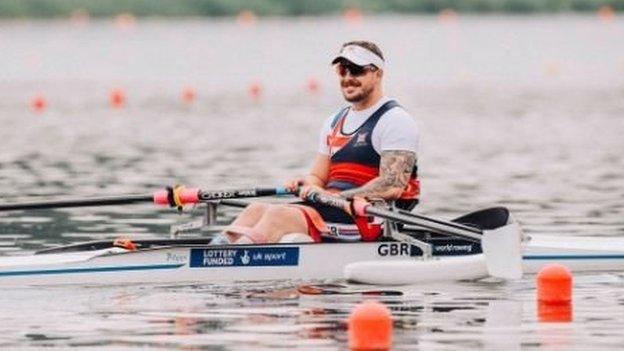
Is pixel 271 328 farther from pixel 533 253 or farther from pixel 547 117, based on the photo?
pixel 547 117

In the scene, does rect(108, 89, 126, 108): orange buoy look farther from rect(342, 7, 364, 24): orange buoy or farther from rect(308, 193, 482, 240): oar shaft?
rect(342, 7, 364, 24): orange buoy

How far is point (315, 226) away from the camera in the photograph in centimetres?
1969

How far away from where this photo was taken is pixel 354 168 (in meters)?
19.9

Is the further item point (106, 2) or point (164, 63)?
point (106, 2)

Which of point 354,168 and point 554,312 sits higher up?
point 354,168

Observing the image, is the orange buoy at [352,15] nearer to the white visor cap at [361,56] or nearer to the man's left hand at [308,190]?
the white visor cap at [361,56]

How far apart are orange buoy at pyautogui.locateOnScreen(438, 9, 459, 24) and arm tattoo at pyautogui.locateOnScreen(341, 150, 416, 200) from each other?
7976 cm

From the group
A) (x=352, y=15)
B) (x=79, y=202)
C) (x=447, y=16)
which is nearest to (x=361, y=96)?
(x=79, y=202)

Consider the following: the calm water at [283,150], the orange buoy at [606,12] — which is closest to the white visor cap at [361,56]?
the calm water at [283,150]

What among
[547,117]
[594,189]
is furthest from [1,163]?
[547,117]

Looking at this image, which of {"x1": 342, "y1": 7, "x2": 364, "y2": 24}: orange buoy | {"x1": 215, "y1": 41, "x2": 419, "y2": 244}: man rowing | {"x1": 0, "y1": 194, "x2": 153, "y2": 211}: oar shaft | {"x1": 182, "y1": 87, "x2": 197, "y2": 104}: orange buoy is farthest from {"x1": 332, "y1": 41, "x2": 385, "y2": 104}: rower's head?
{"x1": 342, "y1": 7, "x2": 364, "y2": 24}: orange buoy

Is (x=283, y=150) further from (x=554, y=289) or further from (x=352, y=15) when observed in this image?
(x=352, y=15)

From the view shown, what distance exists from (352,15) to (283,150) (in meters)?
64.5

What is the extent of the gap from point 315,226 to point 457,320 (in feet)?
8.74
